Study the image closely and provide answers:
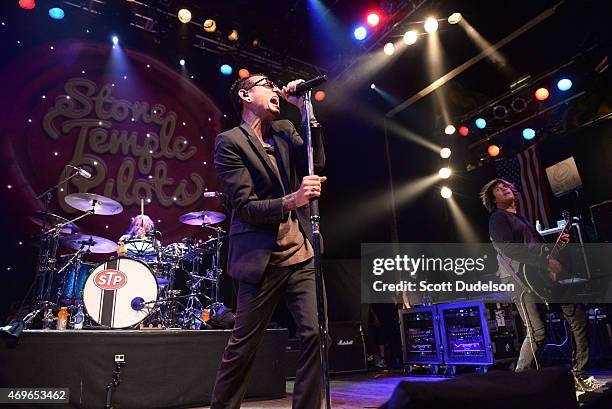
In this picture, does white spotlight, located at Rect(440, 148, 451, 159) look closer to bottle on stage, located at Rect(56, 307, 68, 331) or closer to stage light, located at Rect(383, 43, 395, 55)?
stage light, located at Rect(383, 43, 395, 55)

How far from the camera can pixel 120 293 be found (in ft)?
15.1

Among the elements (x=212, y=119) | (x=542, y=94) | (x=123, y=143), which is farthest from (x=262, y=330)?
(x=542, y=94)

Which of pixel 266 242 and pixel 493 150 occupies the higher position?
pixel 493 150

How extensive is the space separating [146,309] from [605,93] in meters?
7.09

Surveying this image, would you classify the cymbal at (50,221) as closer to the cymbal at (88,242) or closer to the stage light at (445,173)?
the cymbal at (88,242)

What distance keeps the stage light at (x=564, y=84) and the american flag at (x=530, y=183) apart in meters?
1.24

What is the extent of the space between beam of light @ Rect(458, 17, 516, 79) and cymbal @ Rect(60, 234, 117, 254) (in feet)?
20.4

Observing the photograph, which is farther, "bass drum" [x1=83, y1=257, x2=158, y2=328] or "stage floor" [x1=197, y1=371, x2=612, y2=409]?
"bass drum" [x1=83, y1=257, x2=158, y2=328]

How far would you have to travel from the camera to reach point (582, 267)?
5.30 meters

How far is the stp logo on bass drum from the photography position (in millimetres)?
4524

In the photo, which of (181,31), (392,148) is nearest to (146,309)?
(181,31)

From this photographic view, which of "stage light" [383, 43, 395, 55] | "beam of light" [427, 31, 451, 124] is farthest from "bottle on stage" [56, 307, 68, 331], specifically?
"beam of light" [427, 31, 451, 124]

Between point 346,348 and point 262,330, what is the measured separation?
4982 mm

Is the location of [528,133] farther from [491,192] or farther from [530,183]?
[491,192]
